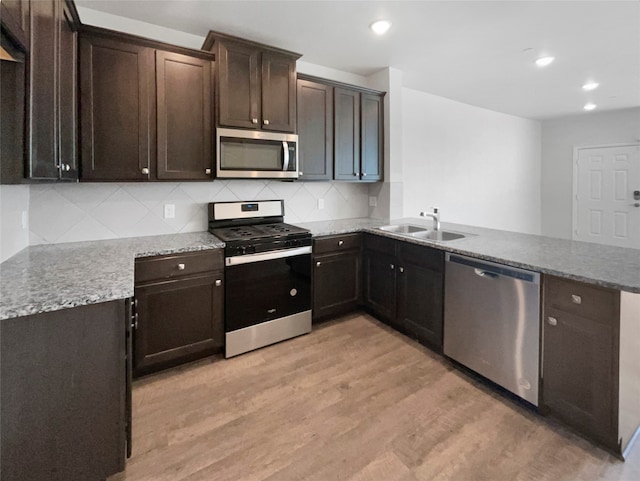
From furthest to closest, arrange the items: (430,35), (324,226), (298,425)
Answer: (324,226)
(430,35)
(298,425)

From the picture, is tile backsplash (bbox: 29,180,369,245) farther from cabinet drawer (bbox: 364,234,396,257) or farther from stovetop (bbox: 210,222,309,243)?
cabinet drawer (bbox: 364,234,396,257)

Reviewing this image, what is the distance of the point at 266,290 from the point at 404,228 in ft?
5.25

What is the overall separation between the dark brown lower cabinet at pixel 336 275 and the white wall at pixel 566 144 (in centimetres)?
528

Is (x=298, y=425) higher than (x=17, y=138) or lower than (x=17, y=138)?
lower

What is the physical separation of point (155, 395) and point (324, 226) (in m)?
1.97

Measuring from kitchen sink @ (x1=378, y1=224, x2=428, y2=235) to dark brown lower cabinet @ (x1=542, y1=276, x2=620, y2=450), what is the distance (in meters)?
A: 1.55

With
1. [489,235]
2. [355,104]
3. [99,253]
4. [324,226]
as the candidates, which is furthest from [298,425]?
[355,104]

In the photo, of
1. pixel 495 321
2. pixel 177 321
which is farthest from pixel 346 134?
pixel 177 321

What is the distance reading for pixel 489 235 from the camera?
270cm

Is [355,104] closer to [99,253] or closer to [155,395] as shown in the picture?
[99,253]

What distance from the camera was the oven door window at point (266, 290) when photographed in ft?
8.10

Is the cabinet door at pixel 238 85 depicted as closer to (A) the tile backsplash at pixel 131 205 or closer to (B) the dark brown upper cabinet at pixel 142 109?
(B) the dark brown upper cabinet at pixel 142 109

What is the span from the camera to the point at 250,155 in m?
2.71

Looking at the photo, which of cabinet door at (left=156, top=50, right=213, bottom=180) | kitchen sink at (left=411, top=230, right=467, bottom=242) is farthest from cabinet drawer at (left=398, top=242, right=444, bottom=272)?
cabinet door at (left=156, top=50, right=213, bottom=180)
